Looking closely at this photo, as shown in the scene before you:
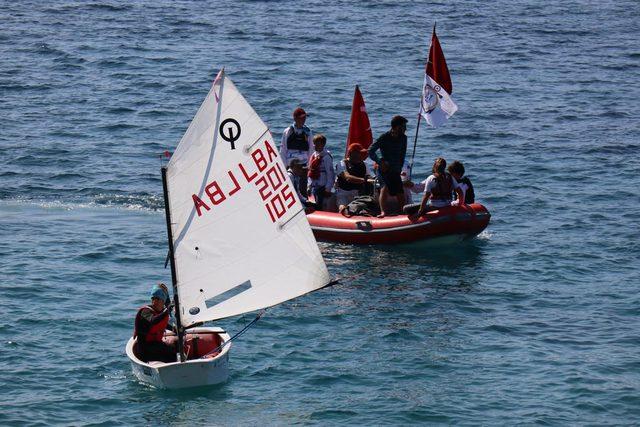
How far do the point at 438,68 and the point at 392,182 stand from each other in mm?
3284

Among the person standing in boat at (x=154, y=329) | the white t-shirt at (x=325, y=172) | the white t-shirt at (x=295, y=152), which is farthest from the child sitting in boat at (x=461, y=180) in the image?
the person standing in boat at (x=154, y=329)

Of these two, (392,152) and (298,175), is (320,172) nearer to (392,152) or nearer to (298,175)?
(298,175)

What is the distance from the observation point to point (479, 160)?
38.9 m

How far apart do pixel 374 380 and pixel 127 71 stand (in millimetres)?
31369

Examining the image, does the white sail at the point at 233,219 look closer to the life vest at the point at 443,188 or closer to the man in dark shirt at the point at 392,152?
the life vest at the point at 443,188

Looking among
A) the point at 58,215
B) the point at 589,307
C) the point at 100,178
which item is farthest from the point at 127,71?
the point at 589,307

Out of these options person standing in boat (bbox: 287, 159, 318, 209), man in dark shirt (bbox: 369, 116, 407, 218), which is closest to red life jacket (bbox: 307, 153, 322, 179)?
person standing in boat (bbox: 287, 159, 318, 209)

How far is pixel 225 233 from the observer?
20.6 meters

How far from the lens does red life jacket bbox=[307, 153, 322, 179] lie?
29.9 metres

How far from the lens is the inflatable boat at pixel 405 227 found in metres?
28.7

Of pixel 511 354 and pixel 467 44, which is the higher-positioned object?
pixel 467 44

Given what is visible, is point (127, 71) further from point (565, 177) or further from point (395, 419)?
point (395, 419)

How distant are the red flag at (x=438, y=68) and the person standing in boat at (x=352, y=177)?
2.59 meters

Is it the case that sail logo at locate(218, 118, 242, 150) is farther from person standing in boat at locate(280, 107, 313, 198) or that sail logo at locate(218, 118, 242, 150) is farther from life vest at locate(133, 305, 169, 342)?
person standing in boat at locate(280, 107, 313, 198)
